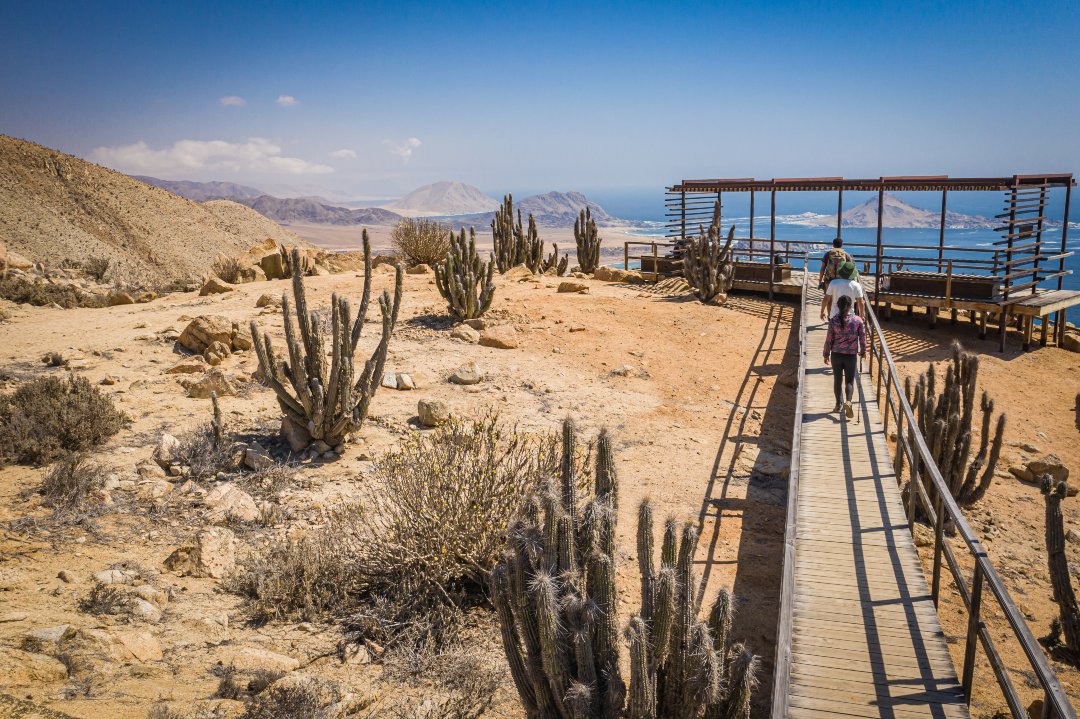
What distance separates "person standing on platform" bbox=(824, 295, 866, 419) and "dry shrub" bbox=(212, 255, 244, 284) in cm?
1589

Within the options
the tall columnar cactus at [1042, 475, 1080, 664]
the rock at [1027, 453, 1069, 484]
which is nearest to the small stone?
the rock at [1027, 453, 1069, 484]

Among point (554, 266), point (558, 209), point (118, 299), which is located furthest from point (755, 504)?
point (558, 209)

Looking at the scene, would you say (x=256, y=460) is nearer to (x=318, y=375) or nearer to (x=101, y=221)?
(x=318, y=375)

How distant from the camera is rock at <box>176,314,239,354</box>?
432 inches

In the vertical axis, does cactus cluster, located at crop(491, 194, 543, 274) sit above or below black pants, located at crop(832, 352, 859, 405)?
above

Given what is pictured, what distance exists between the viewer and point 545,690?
12.4 feet

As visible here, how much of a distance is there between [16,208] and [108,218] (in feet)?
17.0

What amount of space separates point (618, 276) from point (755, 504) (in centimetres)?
1475

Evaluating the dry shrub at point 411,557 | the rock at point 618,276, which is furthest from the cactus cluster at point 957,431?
the rock at point 618,276

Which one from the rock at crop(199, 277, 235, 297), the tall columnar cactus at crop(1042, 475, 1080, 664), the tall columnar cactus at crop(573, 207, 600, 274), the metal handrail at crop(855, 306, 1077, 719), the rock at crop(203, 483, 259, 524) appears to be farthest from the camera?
the tall columnar cactus at crop(573, 207, 600, 274)

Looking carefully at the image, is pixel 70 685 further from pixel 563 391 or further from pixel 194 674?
pixel 563 391

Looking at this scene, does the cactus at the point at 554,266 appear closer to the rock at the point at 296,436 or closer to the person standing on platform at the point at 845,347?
the person standing on platform at the point at 845,347

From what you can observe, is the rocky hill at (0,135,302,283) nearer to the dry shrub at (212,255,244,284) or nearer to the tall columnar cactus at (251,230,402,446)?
the dry shrub at (212,255,244,284)

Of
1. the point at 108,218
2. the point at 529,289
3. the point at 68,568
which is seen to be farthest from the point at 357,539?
the point at 108,218
